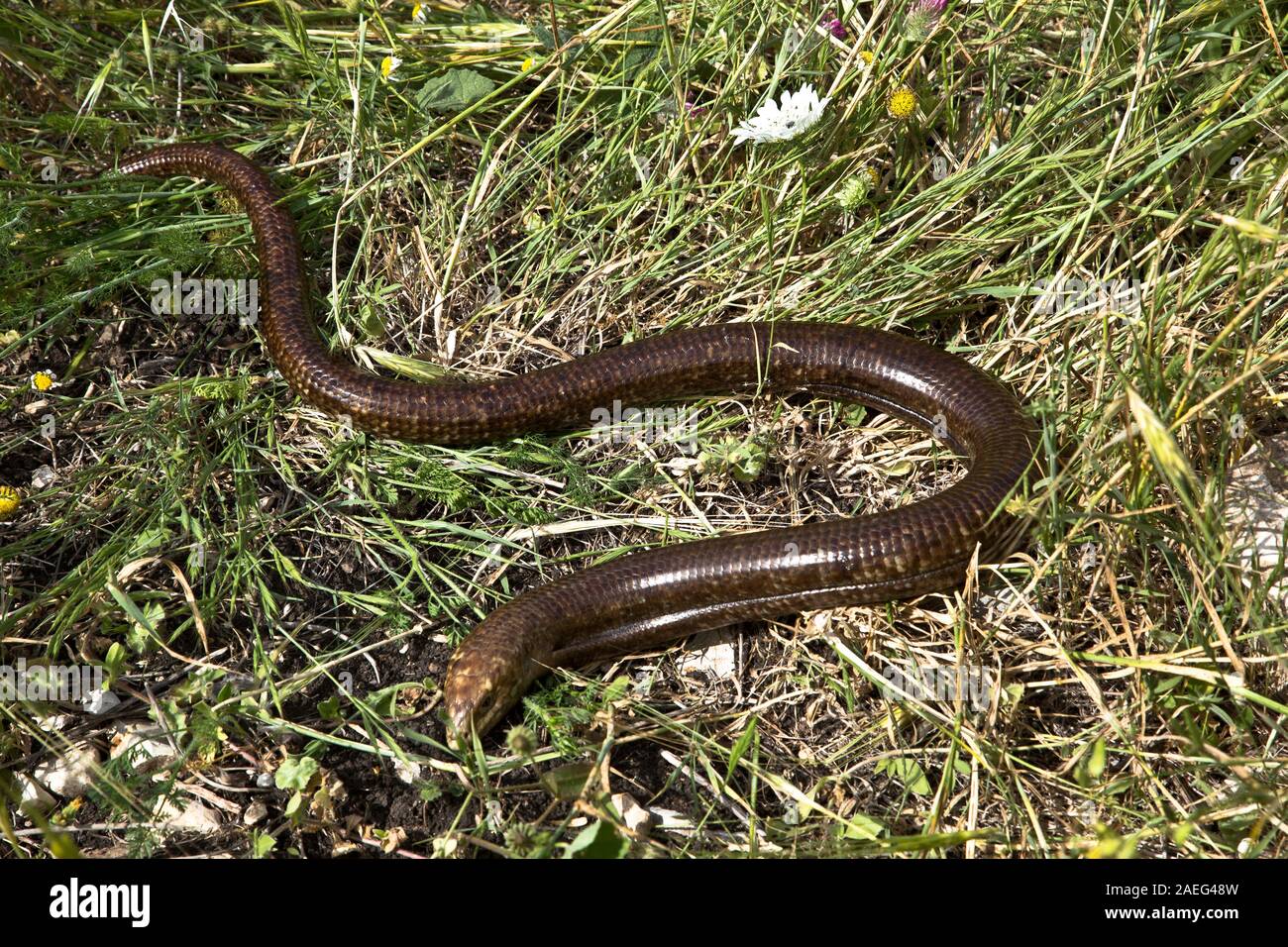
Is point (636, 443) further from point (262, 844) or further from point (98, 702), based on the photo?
point (98, 702)

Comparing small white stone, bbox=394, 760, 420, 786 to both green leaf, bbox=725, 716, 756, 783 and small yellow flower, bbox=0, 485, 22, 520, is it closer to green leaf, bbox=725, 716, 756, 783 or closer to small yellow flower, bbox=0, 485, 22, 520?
green leaf, bbox=725, 716, 756, 783

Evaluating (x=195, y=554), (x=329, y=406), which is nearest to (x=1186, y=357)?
(x=329, y=406)

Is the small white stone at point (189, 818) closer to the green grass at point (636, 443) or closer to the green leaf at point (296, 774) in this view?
the green grass at point (636, 443)

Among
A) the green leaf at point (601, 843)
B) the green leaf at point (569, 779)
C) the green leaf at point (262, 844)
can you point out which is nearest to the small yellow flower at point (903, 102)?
the green leaf at point (569, 779)

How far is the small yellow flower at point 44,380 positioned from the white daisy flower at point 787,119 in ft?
10.9

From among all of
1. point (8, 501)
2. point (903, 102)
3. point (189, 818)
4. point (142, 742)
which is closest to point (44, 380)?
point (8, 501)

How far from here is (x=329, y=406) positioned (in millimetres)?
4652

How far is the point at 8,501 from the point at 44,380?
70 cm

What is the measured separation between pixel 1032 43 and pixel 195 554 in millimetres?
4451

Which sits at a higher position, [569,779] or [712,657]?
[712,657]

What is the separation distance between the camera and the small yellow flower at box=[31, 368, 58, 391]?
181 inches

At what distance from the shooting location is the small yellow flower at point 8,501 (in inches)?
164

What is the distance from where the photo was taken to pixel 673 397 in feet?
15.8

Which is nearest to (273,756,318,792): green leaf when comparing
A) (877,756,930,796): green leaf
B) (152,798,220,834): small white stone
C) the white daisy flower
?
(152,798,220,834): small white stone
